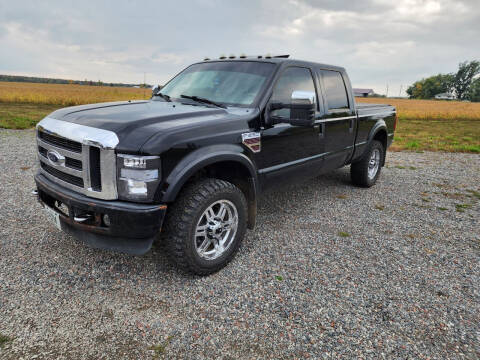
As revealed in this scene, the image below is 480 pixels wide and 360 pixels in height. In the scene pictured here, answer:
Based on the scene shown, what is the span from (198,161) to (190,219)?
464mm

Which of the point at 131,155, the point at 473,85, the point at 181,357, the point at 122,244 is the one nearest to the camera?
the point at 181,357

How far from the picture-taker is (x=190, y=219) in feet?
8.56

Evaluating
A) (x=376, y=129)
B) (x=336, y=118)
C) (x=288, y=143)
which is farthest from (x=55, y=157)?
(x=376, y=129)

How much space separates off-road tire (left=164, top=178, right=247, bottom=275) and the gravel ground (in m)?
0.20

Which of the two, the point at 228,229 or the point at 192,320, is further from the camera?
the point at 228,229

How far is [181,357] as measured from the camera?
2070 mm

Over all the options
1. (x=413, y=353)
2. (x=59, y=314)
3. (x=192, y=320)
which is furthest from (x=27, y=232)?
(x=413, y=353)

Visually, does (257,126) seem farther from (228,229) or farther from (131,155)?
(131,155)

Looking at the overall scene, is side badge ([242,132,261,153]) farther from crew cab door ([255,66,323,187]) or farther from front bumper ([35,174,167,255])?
front bumper ([35,174,167,255])

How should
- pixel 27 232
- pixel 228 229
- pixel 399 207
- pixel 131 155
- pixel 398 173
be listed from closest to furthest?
pixel 131 155 < pixel 228 229 < pixel 27 232 < pixel 399 207 < pixel 398 173

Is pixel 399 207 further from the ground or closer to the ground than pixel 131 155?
closer to the ground

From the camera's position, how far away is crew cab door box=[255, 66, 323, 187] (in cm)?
335

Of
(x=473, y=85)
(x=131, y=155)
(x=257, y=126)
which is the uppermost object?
(x=473, y=85)

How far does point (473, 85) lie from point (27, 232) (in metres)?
103
